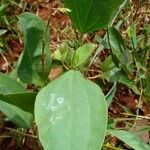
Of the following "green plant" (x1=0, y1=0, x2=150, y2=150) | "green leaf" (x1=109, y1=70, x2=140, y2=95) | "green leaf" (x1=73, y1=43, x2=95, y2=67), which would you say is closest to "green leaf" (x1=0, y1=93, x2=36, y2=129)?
"green plant" (x1=0, y1=0, x2=150, y2=150)

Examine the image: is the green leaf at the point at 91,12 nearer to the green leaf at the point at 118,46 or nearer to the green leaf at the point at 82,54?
the green leaf at the point at 82,54

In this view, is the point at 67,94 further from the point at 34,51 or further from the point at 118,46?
the point at 118,46

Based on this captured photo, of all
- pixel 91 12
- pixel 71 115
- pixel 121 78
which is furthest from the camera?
pixel 121 78

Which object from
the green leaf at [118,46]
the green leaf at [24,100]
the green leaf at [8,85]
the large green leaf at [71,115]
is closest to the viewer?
the large green leaf at [71,115]

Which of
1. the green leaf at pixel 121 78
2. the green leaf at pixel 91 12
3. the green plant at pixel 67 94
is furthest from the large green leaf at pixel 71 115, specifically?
the green leaf at pixel 121 78

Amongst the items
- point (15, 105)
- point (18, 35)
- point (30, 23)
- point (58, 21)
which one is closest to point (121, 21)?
point (58, 21)

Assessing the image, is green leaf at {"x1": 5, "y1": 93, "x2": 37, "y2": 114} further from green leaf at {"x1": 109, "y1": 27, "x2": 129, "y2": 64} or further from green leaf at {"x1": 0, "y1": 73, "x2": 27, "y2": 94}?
green leaf at {"x1": 109, "y1": 27, "x2": 129, "y2": 64}

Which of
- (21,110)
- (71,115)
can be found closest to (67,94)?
(71,115)
